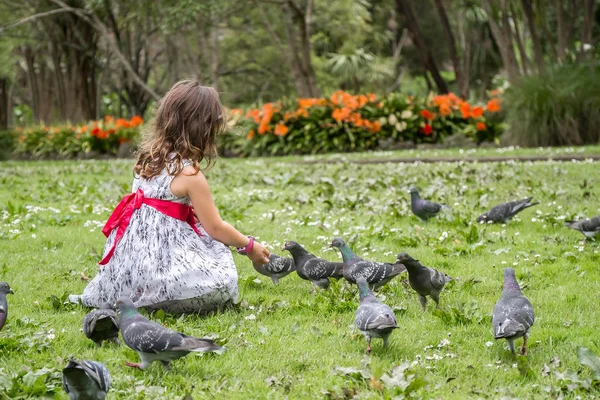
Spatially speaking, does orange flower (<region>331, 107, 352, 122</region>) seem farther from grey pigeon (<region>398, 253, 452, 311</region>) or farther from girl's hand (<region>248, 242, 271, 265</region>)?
grey pigeon (<region>398, 253, 452, 311</region>)

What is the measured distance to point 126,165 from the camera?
54.8 ft

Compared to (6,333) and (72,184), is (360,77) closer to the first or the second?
(72,184)

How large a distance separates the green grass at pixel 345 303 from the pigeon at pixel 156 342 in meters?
0.12

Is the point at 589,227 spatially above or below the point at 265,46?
below

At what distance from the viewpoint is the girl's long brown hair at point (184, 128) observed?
5.20 metres

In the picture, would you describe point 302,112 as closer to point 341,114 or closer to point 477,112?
point 341,114

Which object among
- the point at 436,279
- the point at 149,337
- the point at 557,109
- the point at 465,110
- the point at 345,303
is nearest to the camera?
the point at 149,337

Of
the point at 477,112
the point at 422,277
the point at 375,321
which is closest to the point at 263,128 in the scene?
the point at 477,112

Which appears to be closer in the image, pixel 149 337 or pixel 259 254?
pixel 149 337

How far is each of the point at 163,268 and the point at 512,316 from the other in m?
2.27

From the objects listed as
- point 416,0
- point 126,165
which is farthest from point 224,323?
point 416,0

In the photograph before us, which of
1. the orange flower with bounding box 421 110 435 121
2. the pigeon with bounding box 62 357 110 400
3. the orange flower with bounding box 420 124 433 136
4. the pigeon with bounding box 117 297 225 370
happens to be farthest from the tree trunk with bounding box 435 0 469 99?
the pigeon with bounding box 62 357 110 400

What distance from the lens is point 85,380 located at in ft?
11.1

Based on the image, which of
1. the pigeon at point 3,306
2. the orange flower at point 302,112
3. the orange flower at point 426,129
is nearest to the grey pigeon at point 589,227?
the pigeon at point 3,306
